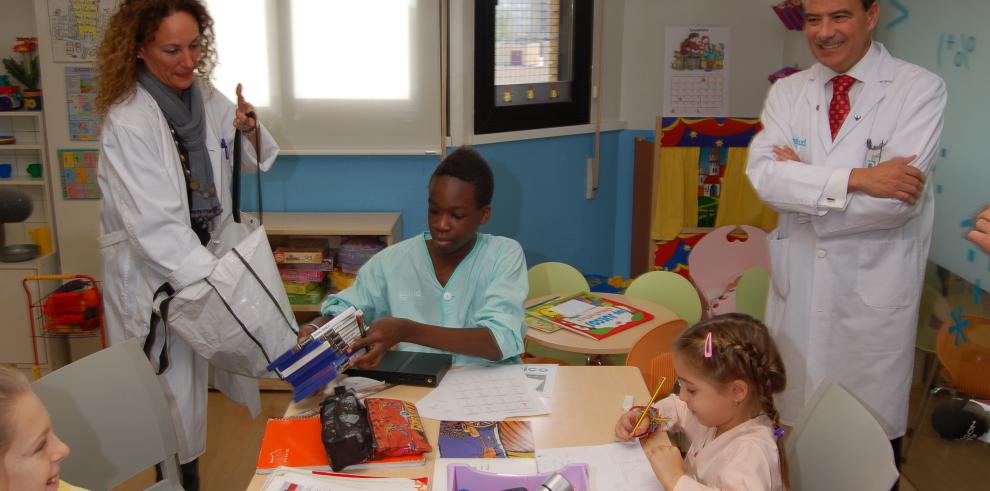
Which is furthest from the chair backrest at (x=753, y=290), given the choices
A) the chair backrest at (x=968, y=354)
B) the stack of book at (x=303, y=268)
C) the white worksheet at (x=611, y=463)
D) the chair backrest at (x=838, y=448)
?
the stack of book at (x=303, y=268)

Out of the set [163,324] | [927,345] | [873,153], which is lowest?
[927,345]

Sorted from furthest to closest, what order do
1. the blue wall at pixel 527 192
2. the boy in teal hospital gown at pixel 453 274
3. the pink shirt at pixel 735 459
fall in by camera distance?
1. the blue wall at pixel 527 192
2. the boy in teal hospital gown at pixel 453 274
3. the pink shirt at pixel 735 459

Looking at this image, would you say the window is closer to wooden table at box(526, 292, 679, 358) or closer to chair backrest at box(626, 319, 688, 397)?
wooden table at box(526, 292, 679, 358)

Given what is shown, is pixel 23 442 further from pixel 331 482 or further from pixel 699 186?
pixel 699 186

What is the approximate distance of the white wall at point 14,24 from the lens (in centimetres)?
413

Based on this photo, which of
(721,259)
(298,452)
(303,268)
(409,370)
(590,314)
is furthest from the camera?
(721,259)

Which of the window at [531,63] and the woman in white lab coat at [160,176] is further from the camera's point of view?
the window at [531,63]

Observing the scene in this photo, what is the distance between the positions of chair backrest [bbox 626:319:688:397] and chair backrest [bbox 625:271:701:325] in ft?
2.37

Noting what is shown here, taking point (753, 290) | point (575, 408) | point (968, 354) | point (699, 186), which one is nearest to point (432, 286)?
point (575, 408)

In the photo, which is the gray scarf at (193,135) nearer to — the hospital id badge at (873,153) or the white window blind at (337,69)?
the white window blind at (337,69)

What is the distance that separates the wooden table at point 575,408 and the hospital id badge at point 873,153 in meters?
0.91

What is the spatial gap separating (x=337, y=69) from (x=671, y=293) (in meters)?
1.92

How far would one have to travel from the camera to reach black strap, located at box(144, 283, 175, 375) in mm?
2217

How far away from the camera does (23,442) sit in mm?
1297
